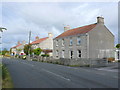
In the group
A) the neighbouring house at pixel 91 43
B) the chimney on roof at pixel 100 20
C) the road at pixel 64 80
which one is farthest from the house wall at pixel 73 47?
the road at pixel 64 80

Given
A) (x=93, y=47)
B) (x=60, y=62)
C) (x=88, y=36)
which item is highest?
(x=88, y=36)

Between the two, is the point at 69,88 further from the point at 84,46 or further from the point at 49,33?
the point at 49,33

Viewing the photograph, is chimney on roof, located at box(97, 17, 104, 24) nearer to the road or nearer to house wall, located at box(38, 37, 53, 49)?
the road

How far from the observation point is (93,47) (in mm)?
29078

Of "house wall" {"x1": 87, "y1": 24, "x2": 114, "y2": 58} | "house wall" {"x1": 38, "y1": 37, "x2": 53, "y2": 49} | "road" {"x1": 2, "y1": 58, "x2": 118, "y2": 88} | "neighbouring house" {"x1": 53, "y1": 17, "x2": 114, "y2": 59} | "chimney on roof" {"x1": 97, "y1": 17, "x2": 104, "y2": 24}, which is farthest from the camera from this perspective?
"house wall" {"x1": 38, "y1": 37, "x2": 53, "y2": 49}

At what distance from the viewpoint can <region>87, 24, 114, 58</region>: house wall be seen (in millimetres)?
28827

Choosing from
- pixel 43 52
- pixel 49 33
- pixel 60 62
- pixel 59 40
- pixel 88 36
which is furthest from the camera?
pixel 49 33

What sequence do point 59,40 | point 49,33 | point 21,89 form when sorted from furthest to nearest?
point 49,33
point 59,40
point 21,89

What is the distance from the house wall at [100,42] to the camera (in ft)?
94.6

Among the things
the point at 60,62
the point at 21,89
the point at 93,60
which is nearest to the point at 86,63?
the point at 93,60

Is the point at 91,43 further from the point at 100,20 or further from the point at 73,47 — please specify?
the point at 100,20

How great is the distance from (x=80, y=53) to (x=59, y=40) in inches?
348

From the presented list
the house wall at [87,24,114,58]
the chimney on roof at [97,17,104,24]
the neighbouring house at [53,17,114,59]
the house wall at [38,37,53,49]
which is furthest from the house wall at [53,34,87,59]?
the house wall at [38,37,53,49]

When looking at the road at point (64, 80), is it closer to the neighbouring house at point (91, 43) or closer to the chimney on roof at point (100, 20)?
the neighbouring house at point (91, 43)
